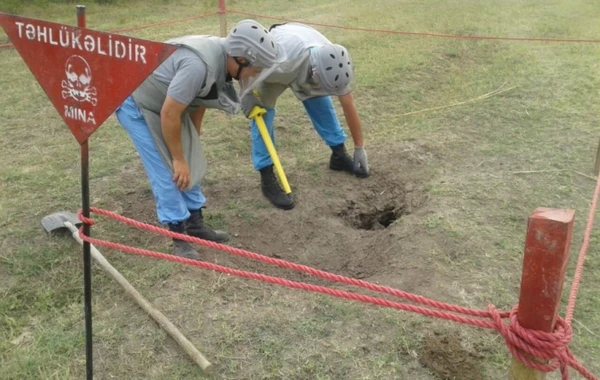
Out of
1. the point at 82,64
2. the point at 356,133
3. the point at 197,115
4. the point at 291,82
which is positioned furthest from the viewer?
the point at 356,133

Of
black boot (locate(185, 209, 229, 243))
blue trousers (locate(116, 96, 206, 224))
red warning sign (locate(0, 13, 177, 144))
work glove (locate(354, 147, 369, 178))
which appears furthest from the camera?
work glove (locate(354, 147, 369, 178))

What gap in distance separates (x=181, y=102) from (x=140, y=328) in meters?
1.15

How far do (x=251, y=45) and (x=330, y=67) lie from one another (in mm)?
827

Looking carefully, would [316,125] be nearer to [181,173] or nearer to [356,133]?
[356,133]

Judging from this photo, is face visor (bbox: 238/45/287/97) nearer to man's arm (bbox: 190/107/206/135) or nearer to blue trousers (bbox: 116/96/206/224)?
man's arm (bbox: 190/107/206/135)

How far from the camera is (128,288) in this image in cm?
318

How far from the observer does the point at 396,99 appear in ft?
21.7

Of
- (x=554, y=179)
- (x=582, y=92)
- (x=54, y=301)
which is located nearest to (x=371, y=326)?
(x=54, y=301)

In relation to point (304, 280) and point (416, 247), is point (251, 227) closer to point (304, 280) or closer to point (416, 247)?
point (304, 280)

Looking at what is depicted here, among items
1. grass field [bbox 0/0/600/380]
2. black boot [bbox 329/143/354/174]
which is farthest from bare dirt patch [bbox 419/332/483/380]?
black boot [bbox 329/143/354/174]

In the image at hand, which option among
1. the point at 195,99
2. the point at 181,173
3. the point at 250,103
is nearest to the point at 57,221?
the point at 181,173

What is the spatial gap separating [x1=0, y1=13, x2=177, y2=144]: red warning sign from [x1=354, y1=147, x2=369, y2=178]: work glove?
266cm

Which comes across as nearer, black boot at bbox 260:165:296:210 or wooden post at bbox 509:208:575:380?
wooden post at bbox 509:208:575:380

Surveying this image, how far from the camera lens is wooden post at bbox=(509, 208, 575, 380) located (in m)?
1.51
